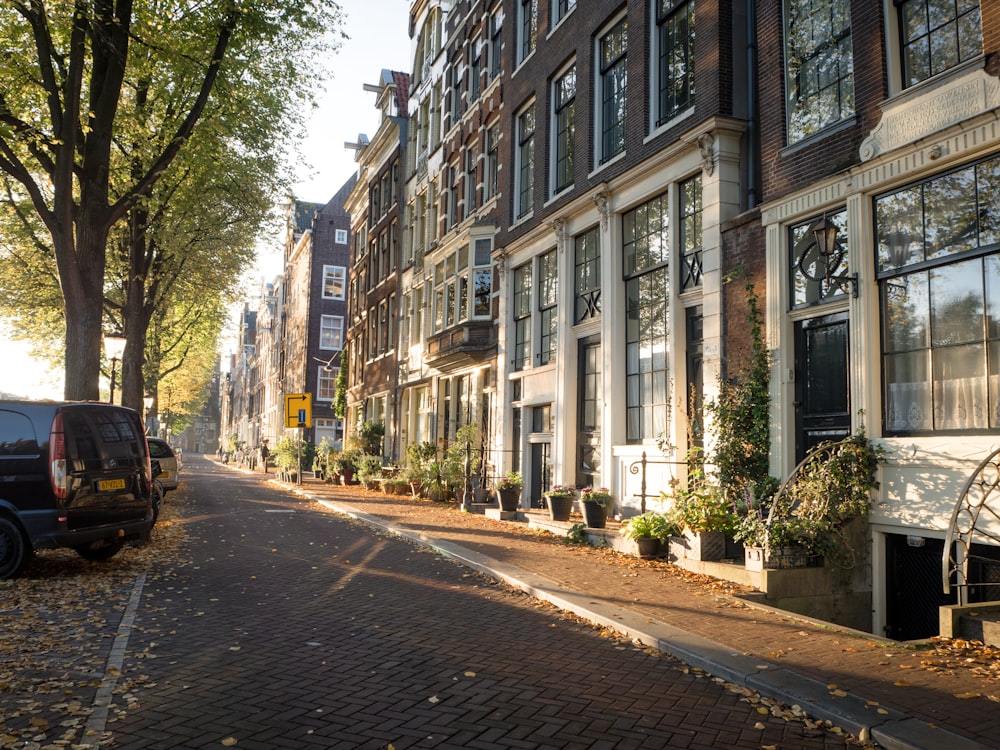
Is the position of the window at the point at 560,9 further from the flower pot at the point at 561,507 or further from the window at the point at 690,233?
the flower pot at the point at 561,507

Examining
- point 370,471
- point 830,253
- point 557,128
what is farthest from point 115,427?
point 370,471

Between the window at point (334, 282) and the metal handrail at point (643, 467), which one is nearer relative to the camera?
the metal handrail at point (643, 467)

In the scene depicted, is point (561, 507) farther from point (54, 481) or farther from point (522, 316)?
point (54, 481)

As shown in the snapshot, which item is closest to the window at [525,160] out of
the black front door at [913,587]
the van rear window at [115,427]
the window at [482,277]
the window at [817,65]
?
the window at [482,277]

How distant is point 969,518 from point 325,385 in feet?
163

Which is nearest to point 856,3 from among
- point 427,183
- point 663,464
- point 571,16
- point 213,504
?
point 663,464

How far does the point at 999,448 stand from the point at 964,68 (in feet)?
13.1

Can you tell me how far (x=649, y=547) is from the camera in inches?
435

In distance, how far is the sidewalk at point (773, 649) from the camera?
461 cm

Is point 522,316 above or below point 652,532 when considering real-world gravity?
above

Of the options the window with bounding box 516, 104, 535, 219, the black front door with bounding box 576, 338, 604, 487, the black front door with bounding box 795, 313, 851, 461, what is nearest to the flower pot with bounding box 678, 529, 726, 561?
the black front door with bounding box 795, 313, 851, 461

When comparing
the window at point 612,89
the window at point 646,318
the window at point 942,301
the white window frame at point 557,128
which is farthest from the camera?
the white window frame at point 557,128

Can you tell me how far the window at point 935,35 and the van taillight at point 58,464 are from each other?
33.7 ft

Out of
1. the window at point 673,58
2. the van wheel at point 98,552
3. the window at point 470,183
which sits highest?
the window at point 470,183
